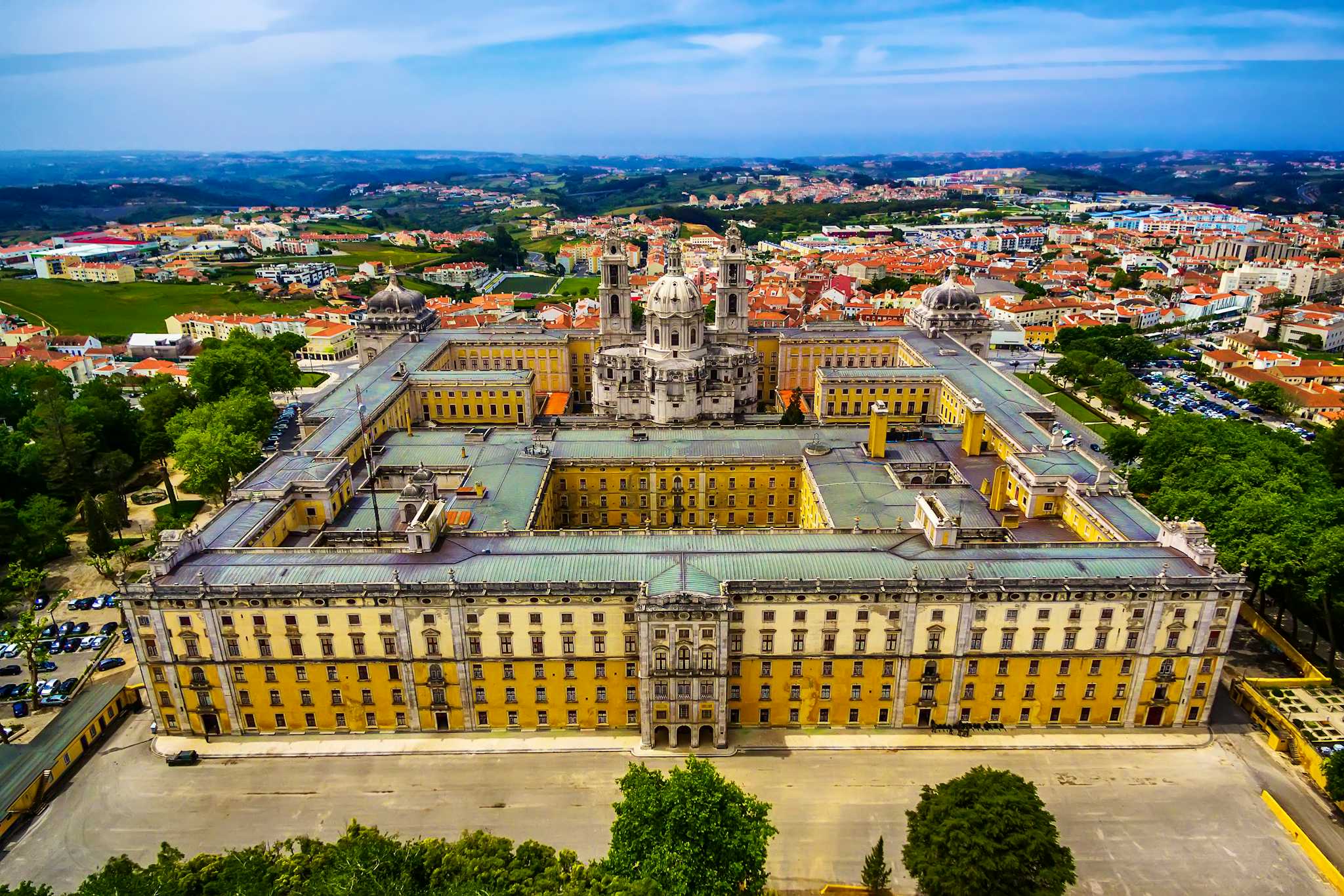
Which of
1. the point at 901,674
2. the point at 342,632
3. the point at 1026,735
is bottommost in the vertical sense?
the point at 1026,735

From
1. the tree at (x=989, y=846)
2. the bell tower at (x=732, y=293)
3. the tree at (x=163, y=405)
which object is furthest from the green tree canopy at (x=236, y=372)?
the tree at (x=989, y=846)

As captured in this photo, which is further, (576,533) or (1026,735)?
(576,533)

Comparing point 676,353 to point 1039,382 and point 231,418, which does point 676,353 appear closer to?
point 231,418

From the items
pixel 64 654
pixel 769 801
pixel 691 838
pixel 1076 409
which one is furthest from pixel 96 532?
pixel 1076 409

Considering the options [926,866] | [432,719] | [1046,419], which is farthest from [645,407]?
[926,866]

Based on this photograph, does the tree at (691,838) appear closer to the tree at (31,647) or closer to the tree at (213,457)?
the tree at (31,647)

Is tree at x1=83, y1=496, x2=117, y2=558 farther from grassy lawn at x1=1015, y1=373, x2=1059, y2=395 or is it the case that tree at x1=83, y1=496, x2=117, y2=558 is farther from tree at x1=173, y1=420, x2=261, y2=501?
grassy lawn at x1=1015, y1=373, x2=1059, y2=395

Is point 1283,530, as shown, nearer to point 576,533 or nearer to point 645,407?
point 576,533
